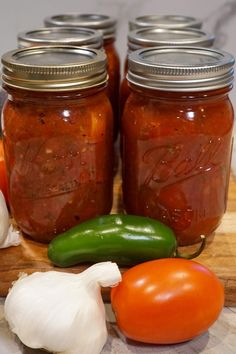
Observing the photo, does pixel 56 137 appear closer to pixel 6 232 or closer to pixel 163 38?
pixel 6 232

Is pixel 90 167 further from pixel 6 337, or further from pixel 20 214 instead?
pixel 6 337

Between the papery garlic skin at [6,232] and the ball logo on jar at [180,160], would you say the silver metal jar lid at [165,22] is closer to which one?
the ball logo on jar at [180,160]

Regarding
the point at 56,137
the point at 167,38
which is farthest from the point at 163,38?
the point at 56,137

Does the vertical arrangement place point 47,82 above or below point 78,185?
above

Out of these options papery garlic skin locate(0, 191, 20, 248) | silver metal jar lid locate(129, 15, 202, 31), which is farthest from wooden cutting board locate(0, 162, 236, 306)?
silver metal jar lid locate(129, 15, 202, 31)

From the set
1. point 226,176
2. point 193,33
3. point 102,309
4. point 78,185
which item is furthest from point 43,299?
point 193,33
